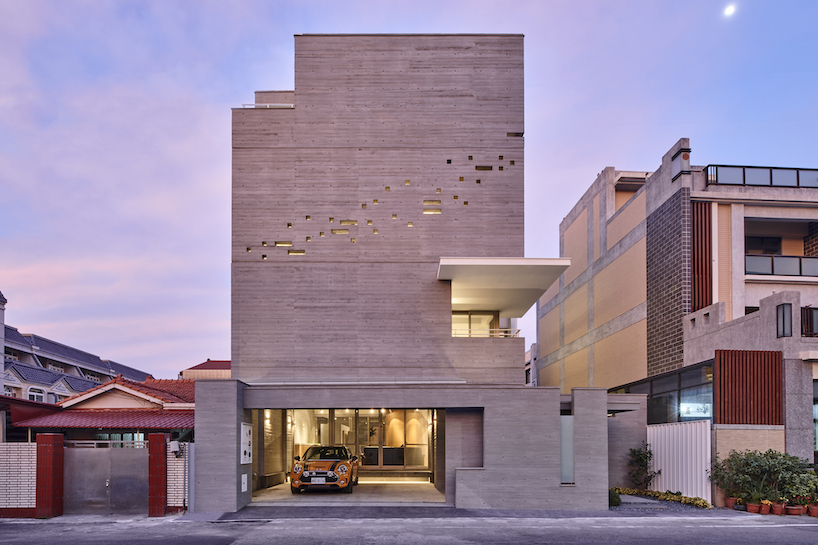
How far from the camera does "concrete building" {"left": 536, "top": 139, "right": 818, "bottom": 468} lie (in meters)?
17.2

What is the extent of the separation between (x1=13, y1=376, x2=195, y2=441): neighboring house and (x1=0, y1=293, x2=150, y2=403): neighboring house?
861 inches

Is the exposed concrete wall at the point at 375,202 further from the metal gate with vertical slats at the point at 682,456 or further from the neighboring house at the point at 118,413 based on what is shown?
the metal gate with vertical slats at the point at 682,456

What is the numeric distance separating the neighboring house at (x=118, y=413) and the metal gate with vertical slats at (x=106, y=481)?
5.01 m

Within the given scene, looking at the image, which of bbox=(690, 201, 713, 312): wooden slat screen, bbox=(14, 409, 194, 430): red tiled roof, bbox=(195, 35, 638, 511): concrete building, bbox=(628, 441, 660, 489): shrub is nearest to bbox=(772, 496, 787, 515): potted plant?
bbox=(628, 441, 660, 489): shrub

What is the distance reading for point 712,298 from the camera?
72.6 ft

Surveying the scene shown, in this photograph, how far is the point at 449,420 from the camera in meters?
17.8

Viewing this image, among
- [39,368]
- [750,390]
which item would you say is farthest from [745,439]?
[39,368]

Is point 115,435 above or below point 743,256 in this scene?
below

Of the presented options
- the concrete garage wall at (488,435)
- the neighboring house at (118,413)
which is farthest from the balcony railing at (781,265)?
the neighboring house at (118,413)

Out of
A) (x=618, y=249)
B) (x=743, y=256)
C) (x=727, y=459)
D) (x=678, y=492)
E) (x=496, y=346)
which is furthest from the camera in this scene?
(x=618, y=249)

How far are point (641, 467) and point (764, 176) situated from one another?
11599mm

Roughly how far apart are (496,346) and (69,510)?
12961 millimetres

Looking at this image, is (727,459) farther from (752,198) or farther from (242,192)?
(242,192)

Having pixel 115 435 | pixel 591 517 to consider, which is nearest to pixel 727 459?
pixel 591 517
